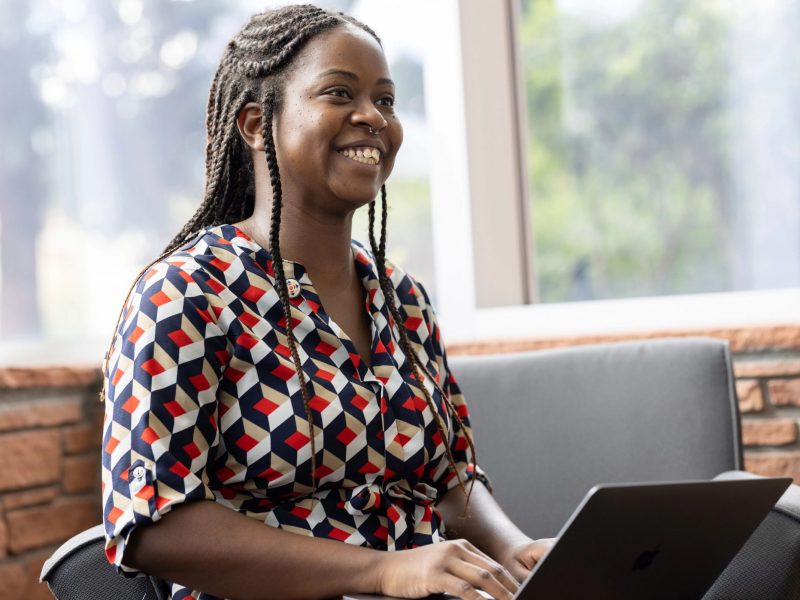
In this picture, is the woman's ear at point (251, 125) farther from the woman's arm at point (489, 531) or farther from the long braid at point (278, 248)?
the woman's arm at point (489, 531)

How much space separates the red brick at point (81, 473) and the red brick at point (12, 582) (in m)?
0.19

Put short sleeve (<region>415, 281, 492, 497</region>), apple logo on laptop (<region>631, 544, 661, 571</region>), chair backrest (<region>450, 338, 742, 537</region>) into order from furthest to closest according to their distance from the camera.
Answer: chair backrest (<region>450, 338, 742, 537</region>) < short sleeve (<region>415, 281, 492, 497</region>) < apple logo on laptop (<region>631, 544, 661, 571</region>)

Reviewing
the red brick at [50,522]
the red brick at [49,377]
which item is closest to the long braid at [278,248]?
the red brick at [49,377]

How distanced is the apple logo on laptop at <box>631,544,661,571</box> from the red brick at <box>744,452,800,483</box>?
3.29 ft

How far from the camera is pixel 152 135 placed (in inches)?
95.2

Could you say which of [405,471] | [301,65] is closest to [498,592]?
[405,471]

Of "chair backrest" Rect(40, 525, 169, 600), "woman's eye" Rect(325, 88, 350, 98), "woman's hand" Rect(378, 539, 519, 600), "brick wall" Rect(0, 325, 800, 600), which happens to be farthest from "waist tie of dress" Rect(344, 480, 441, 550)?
"brick wall" Rect(0, 325, 800, 600)

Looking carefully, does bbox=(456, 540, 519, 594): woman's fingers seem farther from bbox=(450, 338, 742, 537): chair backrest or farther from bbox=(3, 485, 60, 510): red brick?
bbox=(3, 485, 60, 510): red brick

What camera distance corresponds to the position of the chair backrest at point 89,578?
1281mm

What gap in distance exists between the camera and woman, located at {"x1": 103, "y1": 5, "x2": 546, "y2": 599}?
1.11 meters

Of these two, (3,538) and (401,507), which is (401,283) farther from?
(3,538)

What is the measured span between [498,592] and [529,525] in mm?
691

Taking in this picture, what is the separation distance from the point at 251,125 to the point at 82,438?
96cm

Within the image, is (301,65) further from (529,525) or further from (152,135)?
(152,135)
